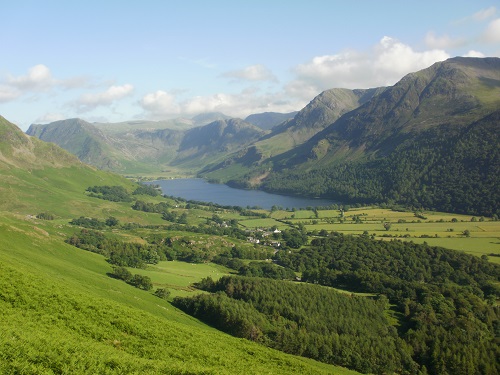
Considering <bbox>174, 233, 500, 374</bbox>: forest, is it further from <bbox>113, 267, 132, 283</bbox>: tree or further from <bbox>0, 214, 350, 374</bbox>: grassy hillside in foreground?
<bbox>113, 267, 132, 283</bbox>: tree

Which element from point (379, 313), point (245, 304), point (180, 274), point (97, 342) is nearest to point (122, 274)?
point (180, 274)

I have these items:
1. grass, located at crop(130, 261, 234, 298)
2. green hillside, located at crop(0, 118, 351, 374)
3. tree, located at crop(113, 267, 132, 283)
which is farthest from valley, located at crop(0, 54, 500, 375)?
grass, located at crop(130, 261, 234, 298)

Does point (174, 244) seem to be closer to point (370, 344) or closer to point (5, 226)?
point (5, 226)

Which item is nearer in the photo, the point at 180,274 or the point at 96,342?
the point at 96,342

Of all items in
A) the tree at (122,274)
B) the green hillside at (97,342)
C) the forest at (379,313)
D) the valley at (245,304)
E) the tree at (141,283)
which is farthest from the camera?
the tree at (122,274)

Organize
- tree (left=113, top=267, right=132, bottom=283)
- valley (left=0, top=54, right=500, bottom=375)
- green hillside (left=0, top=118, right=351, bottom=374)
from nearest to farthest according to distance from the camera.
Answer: green hillside (left=0, top=118, right=351, bottom=374) < valley (left=0, top=54, right=500, bottom=375) < tree (left=113, top=267, right=132, bottom=283)

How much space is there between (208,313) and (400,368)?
144 feet

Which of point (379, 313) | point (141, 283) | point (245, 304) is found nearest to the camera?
point (245, 304)

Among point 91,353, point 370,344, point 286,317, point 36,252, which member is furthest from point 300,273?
point 91,353

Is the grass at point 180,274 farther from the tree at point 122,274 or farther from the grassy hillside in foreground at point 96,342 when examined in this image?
the grassy hillside in foreground at point 96,342

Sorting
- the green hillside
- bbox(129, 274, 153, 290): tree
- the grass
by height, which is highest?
the green hillside

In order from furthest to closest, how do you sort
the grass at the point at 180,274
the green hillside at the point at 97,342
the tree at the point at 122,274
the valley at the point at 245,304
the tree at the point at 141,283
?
the grass at the point at 180,274 < the tree at the point at 122,274 < the tree at the point at 141,283 < the valley at the point at 245,304 < the green hillside at the point at 97,342

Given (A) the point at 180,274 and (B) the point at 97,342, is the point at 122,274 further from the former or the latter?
(B) the point at 97,342

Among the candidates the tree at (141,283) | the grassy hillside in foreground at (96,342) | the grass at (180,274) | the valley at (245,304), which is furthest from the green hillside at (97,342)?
the grass at (180,274)
